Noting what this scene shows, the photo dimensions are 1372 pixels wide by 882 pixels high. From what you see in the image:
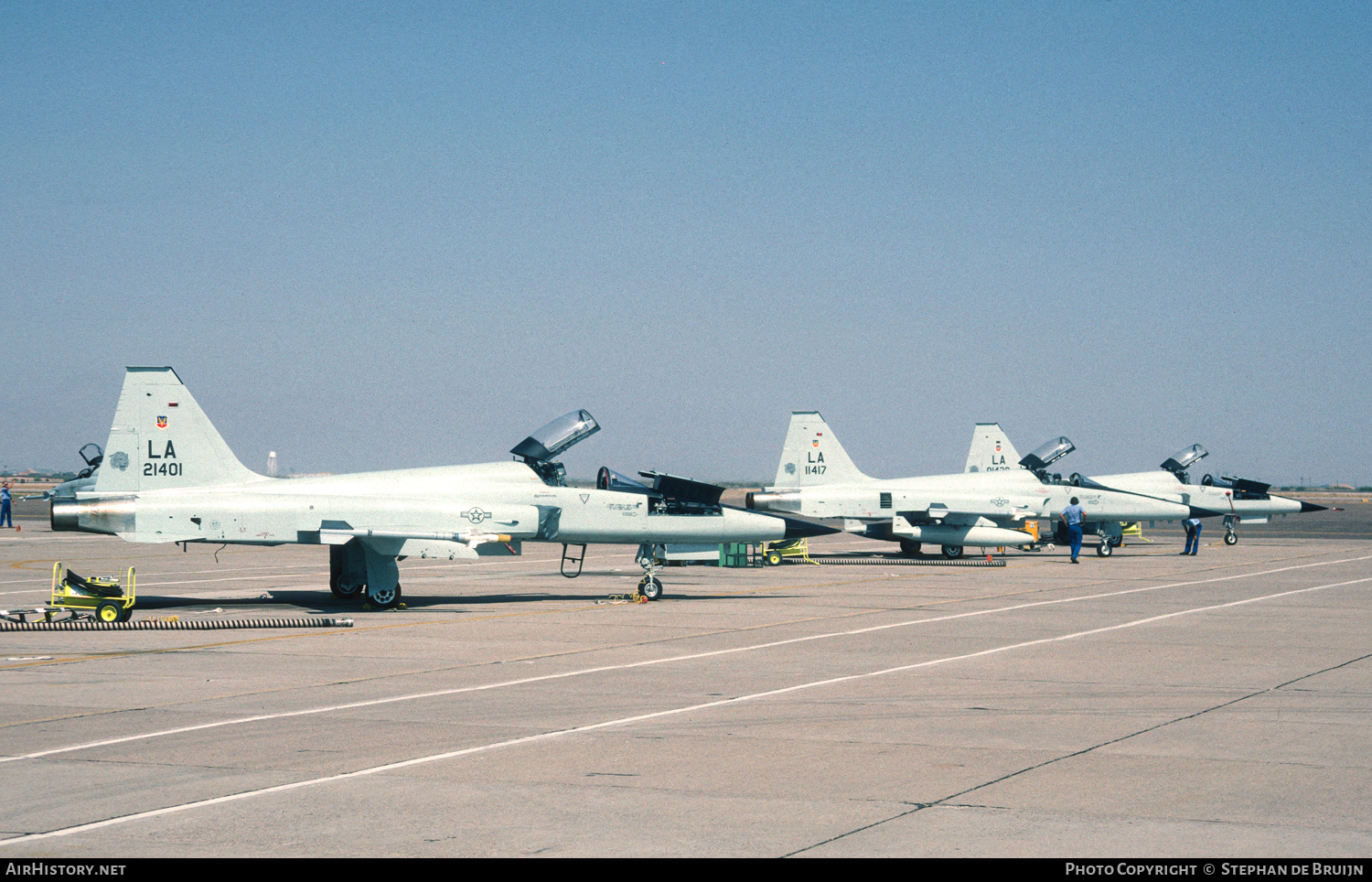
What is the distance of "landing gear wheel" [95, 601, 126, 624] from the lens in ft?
57.9

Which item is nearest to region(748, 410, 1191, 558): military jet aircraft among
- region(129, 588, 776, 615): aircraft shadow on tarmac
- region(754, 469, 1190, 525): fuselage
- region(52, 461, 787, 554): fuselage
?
→ region(754, 469, 1190, 525): fuselage

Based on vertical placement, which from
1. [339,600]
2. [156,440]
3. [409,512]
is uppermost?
[156,440]

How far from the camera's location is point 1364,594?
23.7 m

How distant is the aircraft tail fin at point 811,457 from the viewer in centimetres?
3759

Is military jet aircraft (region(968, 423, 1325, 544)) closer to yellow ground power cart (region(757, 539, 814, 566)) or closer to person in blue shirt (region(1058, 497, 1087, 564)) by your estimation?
person in blue shirt (region(1058, 497, 1087, 564))

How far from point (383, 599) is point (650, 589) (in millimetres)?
4598

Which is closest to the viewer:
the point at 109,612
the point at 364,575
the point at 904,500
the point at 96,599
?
the point at 109,612

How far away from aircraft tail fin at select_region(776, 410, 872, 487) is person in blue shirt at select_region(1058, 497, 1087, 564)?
6.60m

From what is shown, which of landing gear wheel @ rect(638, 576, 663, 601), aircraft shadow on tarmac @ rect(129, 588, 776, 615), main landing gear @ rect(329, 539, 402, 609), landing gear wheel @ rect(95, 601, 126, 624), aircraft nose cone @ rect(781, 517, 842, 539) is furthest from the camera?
aircraft nose cone @ rect(781, 517, 842, 539)

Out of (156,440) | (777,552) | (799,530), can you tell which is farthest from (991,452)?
(156,440)

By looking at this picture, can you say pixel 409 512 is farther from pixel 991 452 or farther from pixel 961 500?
pixel 991 452

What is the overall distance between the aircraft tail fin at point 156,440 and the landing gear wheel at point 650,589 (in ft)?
23.8

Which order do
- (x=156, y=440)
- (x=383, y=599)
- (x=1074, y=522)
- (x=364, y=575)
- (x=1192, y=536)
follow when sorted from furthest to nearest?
(x=1192, y=536), (x=1074, y=522), (x=364, y=575), (x=383, y=599), (x=156, y=440)

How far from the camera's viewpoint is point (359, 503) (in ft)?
67.3
